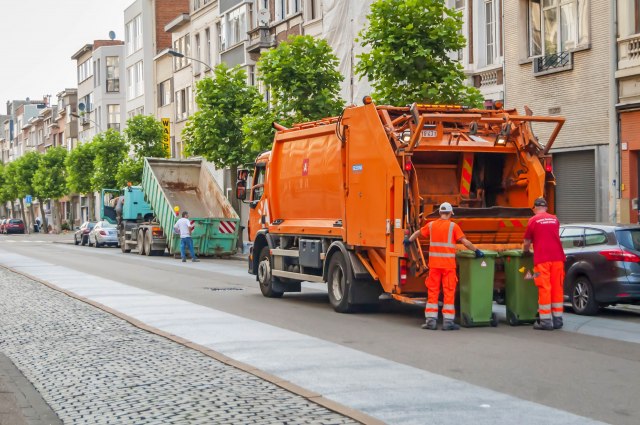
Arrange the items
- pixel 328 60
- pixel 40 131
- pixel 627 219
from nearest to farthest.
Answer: pixel 627 219 < pixel 328 60 < pixel 40 131

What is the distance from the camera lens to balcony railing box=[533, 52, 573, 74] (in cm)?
2675

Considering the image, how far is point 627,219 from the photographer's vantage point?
24438 millimetres

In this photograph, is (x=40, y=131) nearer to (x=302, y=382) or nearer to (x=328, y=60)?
(x=328, y=60)

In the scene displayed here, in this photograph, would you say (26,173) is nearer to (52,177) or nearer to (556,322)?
(52,177)

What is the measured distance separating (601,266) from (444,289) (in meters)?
3.33

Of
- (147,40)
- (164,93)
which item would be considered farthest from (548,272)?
(147,40)

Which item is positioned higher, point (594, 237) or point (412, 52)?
point (412, 52)

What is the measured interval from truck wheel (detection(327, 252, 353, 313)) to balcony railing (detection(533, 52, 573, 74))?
39.5 feet

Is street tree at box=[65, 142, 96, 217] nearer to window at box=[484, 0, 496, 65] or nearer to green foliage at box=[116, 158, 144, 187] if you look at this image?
green foliage at box=[116, 158, 144, 187]

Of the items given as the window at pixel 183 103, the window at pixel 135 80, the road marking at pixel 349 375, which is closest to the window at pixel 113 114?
the window at pixel 135 80

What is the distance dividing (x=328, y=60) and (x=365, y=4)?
757 centimetres

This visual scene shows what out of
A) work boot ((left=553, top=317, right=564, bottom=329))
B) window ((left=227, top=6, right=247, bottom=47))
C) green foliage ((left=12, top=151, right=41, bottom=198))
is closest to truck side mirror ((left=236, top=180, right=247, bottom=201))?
work boot ((left=553, top=317, right=564, bottom=329))

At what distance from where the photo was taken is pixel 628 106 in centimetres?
2439

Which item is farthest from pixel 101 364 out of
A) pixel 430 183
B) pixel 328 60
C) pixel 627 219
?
pixel 328 60
